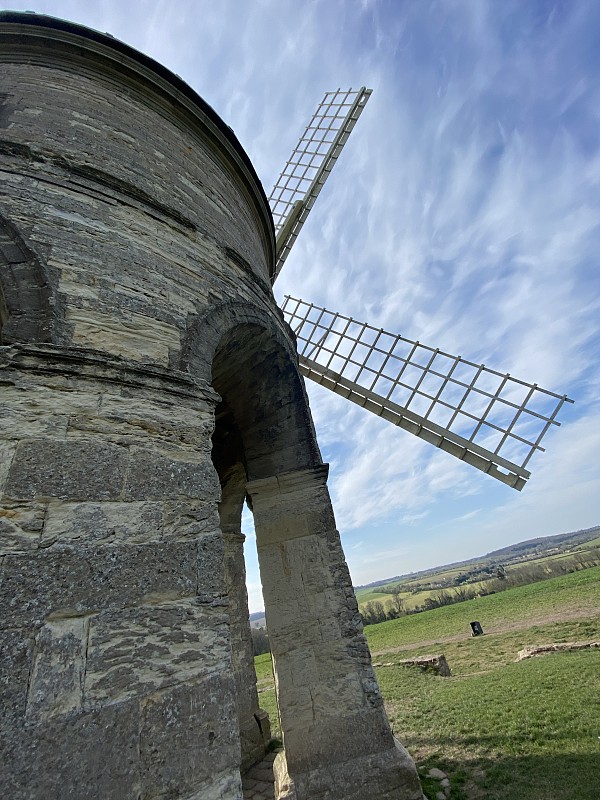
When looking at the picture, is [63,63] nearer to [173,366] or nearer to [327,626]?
[173,366]

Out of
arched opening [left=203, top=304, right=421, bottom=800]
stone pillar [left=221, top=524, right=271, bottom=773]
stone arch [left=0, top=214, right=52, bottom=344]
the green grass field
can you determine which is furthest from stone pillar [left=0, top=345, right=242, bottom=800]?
stone pillar [left=221, top=524, right=271, bottom=773]

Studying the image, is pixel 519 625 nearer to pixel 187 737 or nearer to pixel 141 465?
pixel 187 737

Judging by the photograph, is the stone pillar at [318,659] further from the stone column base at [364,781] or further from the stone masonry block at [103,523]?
the stone masonry block at [103,523]

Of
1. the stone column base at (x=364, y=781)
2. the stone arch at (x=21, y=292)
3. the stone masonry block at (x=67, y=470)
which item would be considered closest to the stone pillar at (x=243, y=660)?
the stone column base at (x=364, y=781)

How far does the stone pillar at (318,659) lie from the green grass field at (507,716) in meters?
1.22

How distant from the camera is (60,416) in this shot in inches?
79.4

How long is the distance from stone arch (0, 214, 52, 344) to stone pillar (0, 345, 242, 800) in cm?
25

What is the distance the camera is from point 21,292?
7.57ft

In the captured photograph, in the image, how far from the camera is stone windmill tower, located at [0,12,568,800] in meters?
1.61

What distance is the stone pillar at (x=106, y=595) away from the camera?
1491 millimetres

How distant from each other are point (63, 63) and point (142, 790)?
5.56 m

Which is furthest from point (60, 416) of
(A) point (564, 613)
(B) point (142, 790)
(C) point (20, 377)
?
(A) point (564, 613)

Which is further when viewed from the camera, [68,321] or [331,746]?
[331,746]

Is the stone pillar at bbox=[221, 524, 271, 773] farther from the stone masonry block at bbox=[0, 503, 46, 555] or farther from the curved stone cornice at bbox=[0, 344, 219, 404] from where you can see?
the stone masonry block at bbox=[0, 503, 46, 555]
